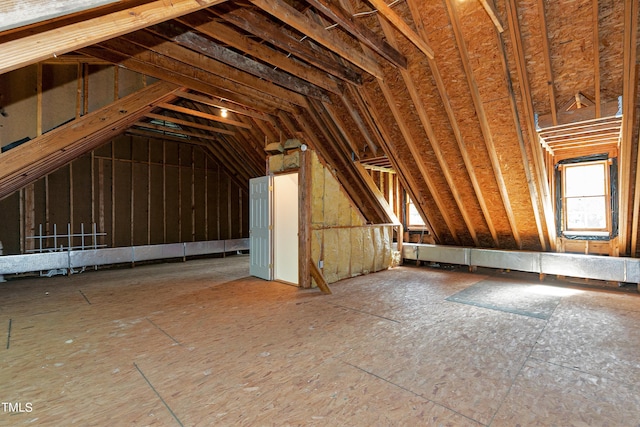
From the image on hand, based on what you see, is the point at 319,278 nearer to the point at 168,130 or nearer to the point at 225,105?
the point at 225,105

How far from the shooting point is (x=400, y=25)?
3.18 metres

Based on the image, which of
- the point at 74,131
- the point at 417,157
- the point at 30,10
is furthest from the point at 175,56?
the point at 417,157

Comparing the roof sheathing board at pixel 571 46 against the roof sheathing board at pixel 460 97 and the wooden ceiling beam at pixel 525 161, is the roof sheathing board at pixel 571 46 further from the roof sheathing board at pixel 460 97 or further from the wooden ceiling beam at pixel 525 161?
the roof sheathing board at pixel 460 97

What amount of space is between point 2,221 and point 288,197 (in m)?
5.89

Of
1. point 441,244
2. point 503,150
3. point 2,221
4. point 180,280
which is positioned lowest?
point 180,280

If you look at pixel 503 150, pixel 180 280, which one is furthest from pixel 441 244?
pixel 180 280

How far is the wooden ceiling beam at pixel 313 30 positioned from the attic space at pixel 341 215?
23 mm

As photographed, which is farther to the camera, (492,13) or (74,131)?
(74,131)

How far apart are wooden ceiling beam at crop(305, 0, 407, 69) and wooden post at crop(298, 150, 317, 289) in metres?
1.85

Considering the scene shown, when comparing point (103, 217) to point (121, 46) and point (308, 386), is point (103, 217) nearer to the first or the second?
point (121, 46)

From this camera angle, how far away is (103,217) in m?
7.16

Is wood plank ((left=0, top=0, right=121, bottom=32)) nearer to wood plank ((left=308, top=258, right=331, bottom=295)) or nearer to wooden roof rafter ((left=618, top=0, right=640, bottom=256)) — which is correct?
wood plank ((left=308, top=258, right=331, bottom=295))

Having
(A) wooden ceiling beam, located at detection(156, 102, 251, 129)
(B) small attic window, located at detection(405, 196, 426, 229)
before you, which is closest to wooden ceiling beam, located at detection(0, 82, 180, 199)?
(A) wooden ceiling beam, located at detection(156, 102, 251, 129)

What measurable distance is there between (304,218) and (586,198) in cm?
540
